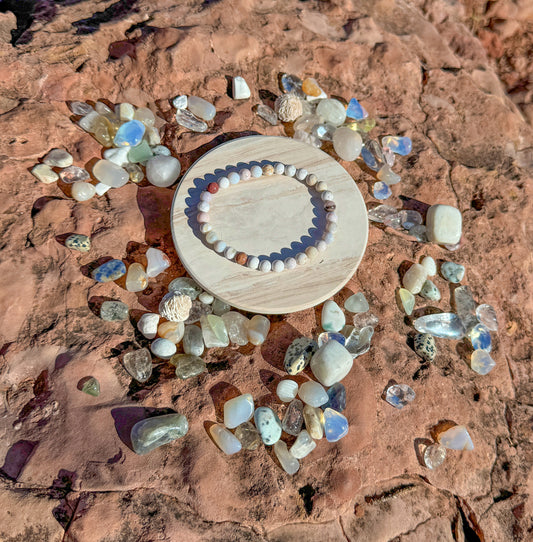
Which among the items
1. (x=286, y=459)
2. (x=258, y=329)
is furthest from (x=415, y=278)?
(x=286, y=459)

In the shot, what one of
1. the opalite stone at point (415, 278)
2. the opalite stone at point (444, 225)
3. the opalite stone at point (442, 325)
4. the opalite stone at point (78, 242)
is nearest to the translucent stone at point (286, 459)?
the opalite stone at point (442, 325)

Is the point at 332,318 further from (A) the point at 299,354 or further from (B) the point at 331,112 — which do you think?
(B) the point at 331,112

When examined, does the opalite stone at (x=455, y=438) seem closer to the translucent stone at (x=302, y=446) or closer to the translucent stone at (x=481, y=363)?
the translucent stone at (x=481, y=363)

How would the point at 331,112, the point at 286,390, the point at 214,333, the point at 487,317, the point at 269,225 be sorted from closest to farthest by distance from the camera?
the point at 286,390 < the point at 214,333 < the point at 269,225 < the point at 487,317 < the point at 331,112

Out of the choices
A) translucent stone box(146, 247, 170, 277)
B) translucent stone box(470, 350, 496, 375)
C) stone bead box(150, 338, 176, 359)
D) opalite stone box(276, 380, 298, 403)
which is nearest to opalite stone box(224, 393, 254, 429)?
opalite stone box(276, 380, 298, 403)

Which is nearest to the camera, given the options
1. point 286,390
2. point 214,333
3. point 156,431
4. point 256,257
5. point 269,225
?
point 156,431

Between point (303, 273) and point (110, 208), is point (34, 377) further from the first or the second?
point (303, 273)

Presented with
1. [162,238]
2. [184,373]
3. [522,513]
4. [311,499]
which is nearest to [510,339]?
[522,513]
